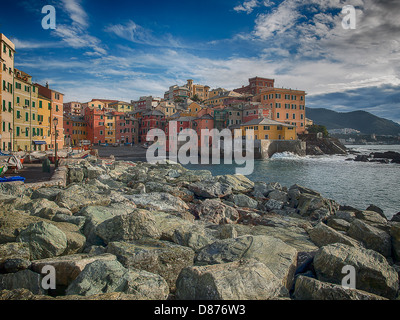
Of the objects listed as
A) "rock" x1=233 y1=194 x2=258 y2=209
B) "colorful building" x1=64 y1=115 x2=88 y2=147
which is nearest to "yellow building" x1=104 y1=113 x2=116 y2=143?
"colorful building" x1=64 y1=115 x2=88 y2=147

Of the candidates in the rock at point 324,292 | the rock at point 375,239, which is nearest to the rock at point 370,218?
the rock at point 375,239

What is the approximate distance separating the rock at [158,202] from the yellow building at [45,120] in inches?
1511

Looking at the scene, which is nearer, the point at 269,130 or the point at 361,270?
the point at 361,270

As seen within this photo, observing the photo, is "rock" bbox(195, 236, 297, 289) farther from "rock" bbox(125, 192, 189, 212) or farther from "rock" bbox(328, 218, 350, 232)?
"rock" bbox(125, 192, 189, 212)

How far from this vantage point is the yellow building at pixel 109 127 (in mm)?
79000

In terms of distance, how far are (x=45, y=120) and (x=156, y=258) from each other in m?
48.3

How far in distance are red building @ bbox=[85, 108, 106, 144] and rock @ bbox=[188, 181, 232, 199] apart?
7055 centimetres

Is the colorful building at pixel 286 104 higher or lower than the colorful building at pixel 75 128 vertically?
higher

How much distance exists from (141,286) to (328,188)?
2502cm

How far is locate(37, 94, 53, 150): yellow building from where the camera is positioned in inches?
1683

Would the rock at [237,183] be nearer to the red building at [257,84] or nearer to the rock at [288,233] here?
the rock at [288,233]

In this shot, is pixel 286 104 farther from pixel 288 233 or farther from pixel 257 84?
pixel 288 233


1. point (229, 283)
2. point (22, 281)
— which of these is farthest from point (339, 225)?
point (22, 281)

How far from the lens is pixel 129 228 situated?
17.2 ft
